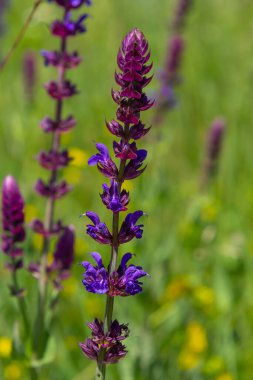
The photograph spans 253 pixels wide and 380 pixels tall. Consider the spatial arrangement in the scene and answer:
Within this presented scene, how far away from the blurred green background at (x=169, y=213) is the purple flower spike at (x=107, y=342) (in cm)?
55

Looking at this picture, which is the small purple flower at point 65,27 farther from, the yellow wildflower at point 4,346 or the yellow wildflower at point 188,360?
the yellow wildflower at point 188,360

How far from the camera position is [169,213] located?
5277 millimetres

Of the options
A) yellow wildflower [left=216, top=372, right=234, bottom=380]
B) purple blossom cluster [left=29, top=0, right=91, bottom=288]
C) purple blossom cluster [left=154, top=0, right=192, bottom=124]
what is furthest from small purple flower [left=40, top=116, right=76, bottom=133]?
purple blossom cluster [left=154, top=0, right=192, bottom=124]

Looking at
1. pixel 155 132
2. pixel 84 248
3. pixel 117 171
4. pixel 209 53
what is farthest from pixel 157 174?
pixel 209 53

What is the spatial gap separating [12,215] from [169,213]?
9.59ft

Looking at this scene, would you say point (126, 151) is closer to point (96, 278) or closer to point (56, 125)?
point (96, 278)

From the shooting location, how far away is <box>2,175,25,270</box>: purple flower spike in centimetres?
244

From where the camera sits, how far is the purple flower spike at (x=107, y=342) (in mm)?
1835

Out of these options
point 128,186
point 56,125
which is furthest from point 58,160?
point 128,186

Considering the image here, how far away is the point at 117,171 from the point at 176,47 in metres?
2.95

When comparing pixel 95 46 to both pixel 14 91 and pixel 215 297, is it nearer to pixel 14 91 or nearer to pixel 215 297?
pixel 14 91

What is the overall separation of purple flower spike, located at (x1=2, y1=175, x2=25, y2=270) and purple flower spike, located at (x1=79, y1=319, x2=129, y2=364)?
0.73 metres

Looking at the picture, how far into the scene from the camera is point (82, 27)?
269 cm

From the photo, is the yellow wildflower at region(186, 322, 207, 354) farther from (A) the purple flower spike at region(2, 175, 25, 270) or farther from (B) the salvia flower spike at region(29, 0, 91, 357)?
(A) the purple flower spike at region(2, 175, 25, 270)
